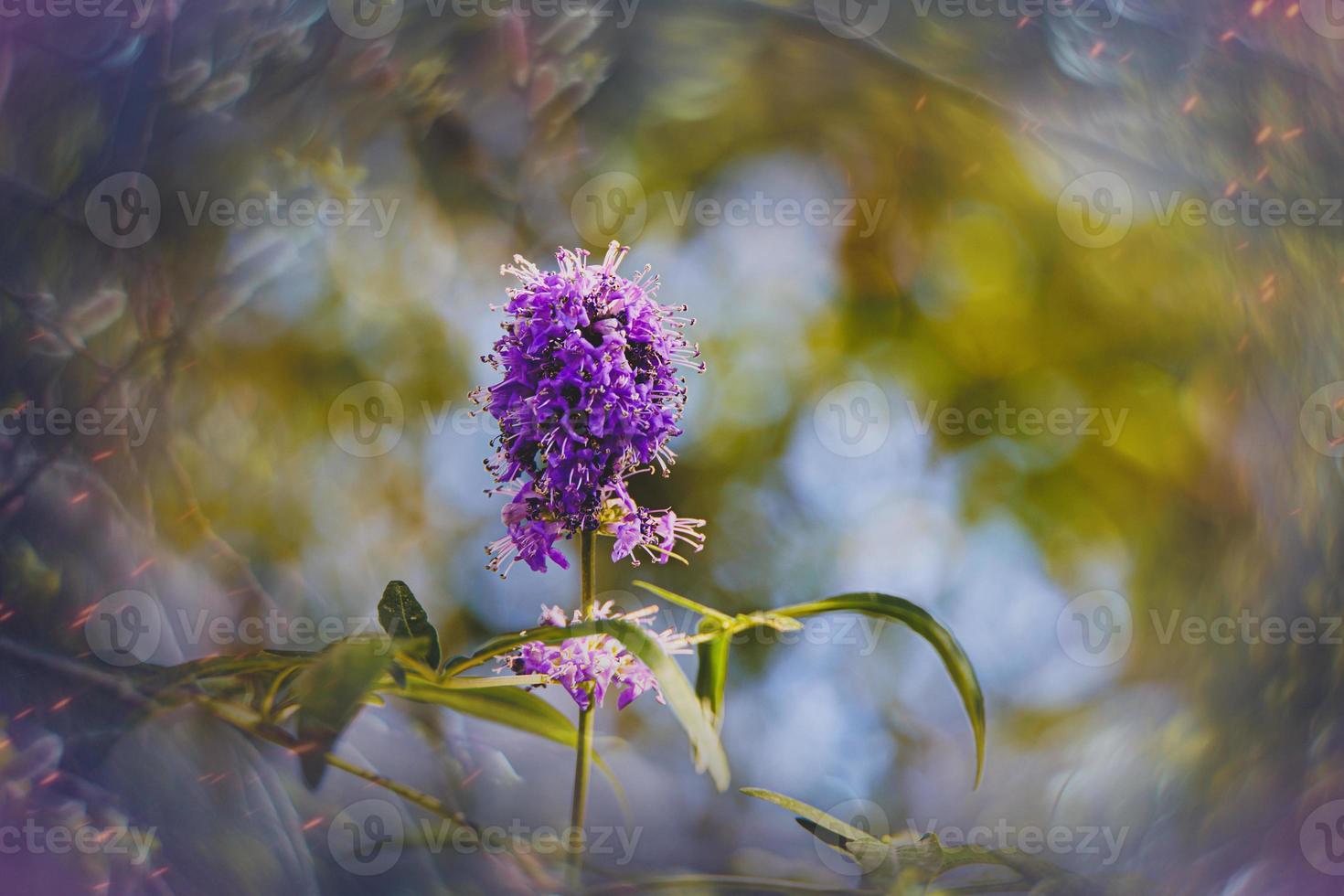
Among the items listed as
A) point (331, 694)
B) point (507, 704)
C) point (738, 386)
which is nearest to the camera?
point (331, 694)

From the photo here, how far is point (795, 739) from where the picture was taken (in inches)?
26.7

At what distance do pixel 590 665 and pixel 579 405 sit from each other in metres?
0.09

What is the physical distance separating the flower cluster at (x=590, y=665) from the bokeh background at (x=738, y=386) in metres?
0.08

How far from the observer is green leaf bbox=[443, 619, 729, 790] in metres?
0.27

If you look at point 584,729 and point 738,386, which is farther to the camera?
point 738,386

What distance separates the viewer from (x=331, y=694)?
266 mm

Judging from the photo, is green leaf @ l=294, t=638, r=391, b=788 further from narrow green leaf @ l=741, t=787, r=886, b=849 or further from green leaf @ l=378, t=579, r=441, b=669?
narrow green leaf @ l=741, t=787, r=886, b=849

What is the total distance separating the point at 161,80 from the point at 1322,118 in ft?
1.82

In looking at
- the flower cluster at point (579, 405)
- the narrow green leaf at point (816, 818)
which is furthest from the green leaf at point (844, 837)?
the flower cluster at point (579, 405)

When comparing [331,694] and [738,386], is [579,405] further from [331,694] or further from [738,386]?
[738,386]

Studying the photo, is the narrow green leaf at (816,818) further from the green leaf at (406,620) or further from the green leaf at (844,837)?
the green leaf at (406,620)

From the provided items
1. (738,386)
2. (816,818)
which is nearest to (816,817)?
(816,818)

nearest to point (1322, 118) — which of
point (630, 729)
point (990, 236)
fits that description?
point (990, 236)

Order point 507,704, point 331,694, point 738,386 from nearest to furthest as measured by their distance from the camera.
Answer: point 331,694 < point 507,704 < point 738,386
